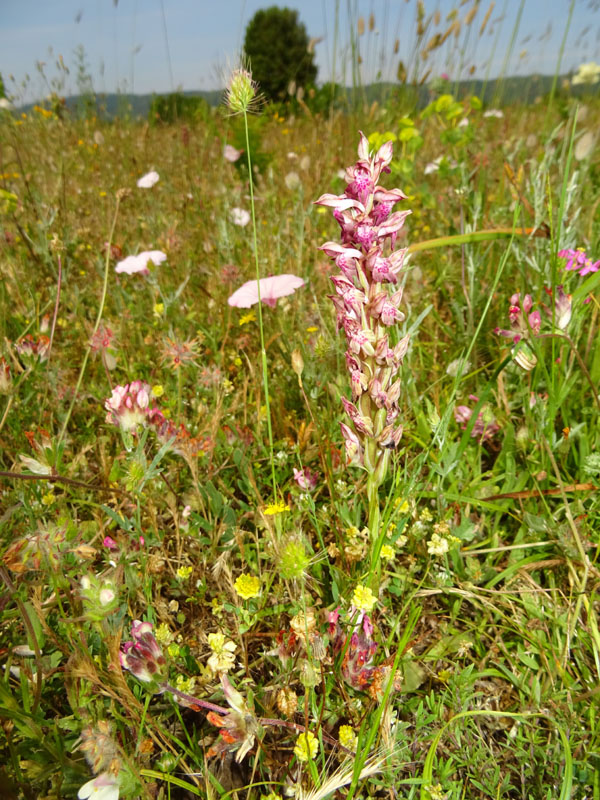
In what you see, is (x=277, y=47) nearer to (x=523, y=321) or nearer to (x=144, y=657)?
(x=523, y=321)

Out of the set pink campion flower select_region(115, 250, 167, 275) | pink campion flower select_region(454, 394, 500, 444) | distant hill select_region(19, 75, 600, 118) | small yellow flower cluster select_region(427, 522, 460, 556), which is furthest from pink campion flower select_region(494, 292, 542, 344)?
distant hill select_region(19, 75, 600, 118)

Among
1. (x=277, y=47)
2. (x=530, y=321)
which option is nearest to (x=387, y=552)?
(x=530, y=321)

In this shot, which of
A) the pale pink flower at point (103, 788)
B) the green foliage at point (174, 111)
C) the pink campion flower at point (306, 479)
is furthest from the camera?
the green foliage at point (174, 111)

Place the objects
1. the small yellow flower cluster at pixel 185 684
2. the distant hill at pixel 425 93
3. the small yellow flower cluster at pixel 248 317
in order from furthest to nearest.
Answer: the distant hill at pixel 425 93, the small yellow flower cluster at pixel 248 317, the small yellow flower cluster at pixel 185 684

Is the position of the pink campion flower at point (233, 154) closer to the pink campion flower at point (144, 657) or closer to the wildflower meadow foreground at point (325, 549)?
the wildflower meadow foreground at point (325, 549)

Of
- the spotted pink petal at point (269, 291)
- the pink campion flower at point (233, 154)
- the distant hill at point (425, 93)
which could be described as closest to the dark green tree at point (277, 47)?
the distant hill at point (425, 93)

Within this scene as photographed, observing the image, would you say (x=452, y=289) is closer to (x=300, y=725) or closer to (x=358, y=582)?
(x=358, y=582)

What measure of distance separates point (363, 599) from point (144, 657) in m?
0.44

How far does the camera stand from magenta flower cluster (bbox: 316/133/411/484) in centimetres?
87

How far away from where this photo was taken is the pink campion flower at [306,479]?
4.40 feet

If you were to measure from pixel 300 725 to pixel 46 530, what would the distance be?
0.72 metres

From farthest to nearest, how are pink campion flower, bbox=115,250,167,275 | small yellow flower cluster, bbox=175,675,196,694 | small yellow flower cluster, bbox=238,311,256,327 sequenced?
pink campion flower, bbox=115,250,167,275 < small yellow flower cluster, bbox=238,311,256,327 < small yellow flower cluster, bbox=175,675,196,694

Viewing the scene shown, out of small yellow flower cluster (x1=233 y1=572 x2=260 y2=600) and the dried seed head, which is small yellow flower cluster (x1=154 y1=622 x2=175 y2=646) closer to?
small yellow flower cluster (x1=233 y1=572 x2=260 y2=600)

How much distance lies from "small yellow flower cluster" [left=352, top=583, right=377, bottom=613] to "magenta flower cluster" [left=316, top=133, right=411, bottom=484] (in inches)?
11.1
